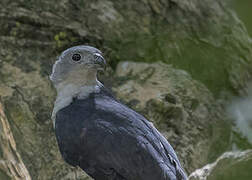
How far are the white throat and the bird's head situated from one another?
5 cm

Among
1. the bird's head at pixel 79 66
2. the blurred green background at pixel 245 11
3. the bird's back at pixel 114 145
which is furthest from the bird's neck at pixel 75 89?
the blurred green background at pixel 245 11

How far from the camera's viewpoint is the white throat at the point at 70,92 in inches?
173

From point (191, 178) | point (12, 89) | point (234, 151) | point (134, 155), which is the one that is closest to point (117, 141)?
point (134, 155)

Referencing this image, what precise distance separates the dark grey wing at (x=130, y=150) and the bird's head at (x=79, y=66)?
94cm

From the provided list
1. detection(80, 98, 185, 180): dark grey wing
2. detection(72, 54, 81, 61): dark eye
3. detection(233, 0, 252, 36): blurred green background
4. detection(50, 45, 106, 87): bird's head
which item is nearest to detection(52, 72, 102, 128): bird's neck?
detection(50, 45, 106, 87): bird's head

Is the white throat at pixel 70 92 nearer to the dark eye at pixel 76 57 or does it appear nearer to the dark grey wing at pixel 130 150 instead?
the dark eye at pixel 76 57

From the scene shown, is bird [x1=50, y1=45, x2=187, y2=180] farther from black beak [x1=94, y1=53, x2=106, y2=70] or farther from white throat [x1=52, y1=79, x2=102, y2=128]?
black beak [x1=94, y1=53, x2=106, y2=70]

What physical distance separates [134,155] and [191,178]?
1.11 m

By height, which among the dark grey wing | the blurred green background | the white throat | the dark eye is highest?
the blurred green background

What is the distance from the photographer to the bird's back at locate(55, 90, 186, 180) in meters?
3.39

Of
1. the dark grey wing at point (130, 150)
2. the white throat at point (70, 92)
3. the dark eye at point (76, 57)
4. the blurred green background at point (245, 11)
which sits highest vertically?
the blurred green background at point (245, 11)

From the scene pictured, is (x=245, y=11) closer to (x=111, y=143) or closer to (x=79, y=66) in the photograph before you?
(x=111, y=143)

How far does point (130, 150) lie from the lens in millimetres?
3445

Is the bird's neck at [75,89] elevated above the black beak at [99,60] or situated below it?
below
